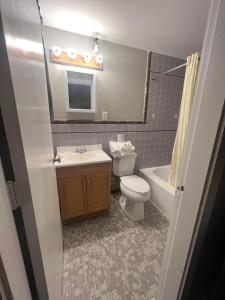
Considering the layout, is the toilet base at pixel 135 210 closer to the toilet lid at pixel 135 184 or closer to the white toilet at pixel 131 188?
the white toilet at pixel 131 188

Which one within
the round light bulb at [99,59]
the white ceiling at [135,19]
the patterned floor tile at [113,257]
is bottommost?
the patterned floor tile at [113,257]

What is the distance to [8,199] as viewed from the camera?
443 mm

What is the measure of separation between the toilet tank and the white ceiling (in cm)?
149

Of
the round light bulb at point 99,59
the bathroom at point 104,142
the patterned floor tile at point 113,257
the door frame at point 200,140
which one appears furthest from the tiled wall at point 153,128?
the door frame at point 200,140

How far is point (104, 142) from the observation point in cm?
212

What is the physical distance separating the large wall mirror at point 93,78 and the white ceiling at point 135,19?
0.13m

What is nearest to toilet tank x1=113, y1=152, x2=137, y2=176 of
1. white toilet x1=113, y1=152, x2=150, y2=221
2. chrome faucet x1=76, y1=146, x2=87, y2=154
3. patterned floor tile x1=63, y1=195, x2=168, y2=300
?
white toilet x1=113, y1=152, x2=150, y2=221

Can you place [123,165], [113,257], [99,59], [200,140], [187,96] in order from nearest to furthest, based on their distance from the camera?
[200,140] → [113,257] → [187,96] → [99,59] → [123,165]

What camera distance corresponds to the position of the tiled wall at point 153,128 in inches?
76.6

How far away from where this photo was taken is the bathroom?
586mm

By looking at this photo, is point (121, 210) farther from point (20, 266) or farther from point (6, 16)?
point (6, 16)

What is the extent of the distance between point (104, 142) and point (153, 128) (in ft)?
2.98

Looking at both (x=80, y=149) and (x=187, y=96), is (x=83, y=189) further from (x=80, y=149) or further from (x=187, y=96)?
(x=187, y=96)

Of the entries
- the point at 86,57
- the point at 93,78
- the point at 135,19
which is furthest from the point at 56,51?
the point at 135,19
